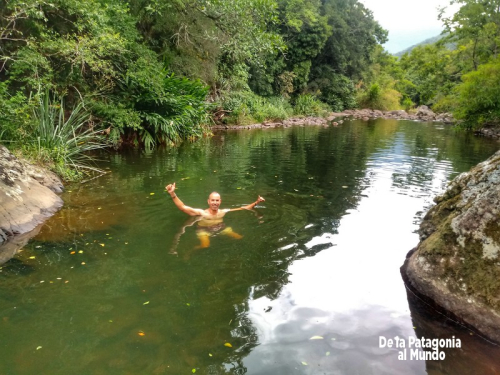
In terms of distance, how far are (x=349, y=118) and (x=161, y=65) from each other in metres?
24.3

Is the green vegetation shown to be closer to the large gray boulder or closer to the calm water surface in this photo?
the calm water surface

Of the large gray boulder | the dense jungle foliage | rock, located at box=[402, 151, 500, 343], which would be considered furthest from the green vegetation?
the large gray boulder

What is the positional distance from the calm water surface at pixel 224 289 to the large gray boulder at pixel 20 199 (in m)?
0.32

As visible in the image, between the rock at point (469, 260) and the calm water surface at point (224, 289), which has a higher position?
the rock at point (469, 260)

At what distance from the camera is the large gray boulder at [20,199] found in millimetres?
6113

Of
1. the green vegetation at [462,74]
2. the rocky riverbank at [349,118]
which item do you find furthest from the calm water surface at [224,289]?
the green vegetation at [462,74]

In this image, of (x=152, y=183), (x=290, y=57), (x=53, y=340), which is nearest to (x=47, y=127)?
(x=152, y=183)

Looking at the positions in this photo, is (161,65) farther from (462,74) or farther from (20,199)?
(462,74)

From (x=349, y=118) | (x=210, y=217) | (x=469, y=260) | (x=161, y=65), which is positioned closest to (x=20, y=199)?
(x=210, y=217)

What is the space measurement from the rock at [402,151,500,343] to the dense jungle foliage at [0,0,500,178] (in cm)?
799

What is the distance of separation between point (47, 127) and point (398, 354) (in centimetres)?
887

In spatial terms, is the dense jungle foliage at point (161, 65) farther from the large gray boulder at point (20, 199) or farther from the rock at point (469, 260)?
the rock at point (469, 260)

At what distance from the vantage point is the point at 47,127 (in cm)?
922

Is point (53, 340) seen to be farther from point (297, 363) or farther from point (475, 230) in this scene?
point (475, 230)
